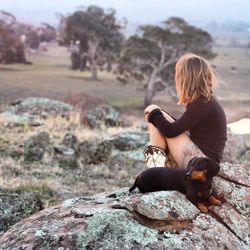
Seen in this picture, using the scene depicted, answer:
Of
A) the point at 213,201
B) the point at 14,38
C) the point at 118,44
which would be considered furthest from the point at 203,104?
the point at 14,38

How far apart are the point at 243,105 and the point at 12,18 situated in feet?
89.0

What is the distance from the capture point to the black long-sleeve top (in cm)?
493

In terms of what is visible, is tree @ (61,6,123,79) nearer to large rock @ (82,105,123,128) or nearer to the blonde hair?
large rock @ (82,105,123,128)

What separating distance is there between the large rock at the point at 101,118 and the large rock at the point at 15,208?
1012 cm

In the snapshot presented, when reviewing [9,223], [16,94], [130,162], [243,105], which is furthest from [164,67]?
[9,223]

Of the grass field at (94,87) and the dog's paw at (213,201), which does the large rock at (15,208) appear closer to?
the dog's paw at (213,201)

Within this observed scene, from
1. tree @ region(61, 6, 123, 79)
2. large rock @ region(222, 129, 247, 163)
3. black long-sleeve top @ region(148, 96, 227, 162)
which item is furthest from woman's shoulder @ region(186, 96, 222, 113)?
tree @ region(61, 6, 123, 79)

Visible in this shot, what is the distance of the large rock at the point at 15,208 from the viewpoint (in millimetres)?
5813

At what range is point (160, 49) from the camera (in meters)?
37.5

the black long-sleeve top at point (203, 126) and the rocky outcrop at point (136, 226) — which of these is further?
the black long-sleeve top at point (203, 126)

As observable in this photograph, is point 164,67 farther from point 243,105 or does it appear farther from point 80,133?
point 80,133

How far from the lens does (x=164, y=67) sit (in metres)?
37.4

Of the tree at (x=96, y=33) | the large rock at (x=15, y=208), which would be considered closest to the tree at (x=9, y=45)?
the tree at (x=96, y=33)

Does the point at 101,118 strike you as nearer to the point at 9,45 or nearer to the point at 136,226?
the point at 136,226
